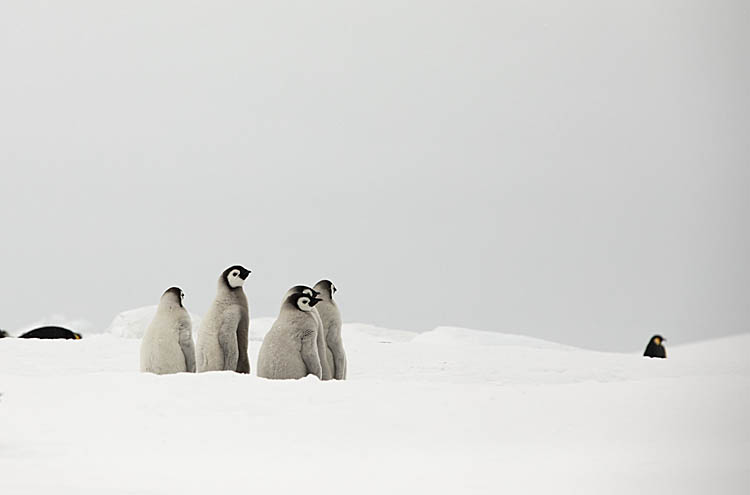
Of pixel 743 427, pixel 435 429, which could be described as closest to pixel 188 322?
pixel 435 429

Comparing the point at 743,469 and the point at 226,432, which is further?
the point at 226,432

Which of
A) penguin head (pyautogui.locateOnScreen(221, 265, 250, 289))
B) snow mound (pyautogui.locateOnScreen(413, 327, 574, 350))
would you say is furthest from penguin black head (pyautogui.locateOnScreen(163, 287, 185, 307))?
snow mound (pyautogui.locateOnScreen(413, 327, 574, 350))

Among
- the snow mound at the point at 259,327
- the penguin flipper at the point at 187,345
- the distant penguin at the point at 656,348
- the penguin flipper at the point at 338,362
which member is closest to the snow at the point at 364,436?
the penguin flipper at the point at 187,345

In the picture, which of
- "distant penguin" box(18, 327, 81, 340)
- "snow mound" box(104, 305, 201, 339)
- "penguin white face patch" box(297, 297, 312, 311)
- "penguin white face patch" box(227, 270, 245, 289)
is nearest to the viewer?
"penguin white face patch" box(297, 297, 312, 311)

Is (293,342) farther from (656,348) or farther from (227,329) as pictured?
(656,348)

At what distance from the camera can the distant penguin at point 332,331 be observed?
22.3 feet

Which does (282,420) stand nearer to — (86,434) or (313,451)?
(313,451)

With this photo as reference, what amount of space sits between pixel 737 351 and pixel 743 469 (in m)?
6.75

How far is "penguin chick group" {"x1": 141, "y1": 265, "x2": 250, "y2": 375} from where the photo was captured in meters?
6.62

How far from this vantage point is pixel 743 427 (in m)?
3.84

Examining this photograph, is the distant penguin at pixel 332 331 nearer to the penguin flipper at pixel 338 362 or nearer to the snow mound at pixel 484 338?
the penguin flipper at pixel 338 362

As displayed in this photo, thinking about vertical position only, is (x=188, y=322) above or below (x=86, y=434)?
above

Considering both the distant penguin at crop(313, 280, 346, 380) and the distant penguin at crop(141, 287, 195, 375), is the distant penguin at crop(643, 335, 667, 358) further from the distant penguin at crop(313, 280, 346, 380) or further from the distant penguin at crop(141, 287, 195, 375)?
the distant penguin at crop(141, 287, 195, 375)

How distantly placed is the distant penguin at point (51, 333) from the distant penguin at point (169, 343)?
4535mm
